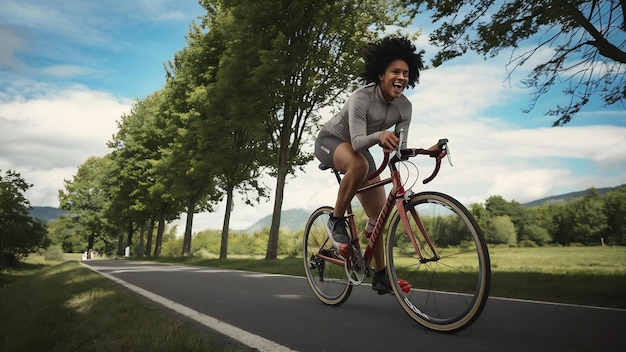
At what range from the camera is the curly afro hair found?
144 inches

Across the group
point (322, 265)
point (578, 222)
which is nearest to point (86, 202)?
point (322, 265)

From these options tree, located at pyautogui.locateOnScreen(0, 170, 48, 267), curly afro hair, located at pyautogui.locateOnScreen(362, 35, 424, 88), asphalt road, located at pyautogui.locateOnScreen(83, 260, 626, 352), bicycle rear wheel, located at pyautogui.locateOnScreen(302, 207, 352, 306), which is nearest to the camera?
→ asphalt road, located at pyautogui.locateOnScreen(83, 260, 626, 352)

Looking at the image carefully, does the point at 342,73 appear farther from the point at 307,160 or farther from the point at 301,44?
the point at 307,160

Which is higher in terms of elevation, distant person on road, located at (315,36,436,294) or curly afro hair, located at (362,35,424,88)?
curly afro hair, located at (362,35,424,88)

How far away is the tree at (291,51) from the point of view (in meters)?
15.1

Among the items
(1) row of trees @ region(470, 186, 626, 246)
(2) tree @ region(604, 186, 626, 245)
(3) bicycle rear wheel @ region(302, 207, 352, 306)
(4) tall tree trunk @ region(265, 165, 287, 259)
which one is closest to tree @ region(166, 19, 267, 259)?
(4) tall tree trunk @ region(265, 165, 287, 259)

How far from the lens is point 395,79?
356 centimetres

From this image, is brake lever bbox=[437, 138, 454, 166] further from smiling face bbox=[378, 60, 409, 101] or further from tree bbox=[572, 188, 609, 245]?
tree bbox=[572, 188, 609, 245]

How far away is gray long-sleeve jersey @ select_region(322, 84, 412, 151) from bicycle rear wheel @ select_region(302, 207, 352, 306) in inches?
48.0

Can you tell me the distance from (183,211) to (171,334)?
1345 inches

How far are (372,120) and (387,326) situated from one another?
165cm

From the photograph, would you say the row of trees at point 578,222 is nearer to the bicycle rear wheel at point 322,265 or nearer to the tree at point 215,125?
the tree at point 215,125

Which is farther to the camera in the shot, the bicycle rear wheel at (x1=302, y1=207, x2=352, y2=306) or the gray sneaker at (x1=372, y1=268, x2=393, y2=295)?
the bicycle rear wheel at (x1=302, y1=207, x2=352, y2=306)

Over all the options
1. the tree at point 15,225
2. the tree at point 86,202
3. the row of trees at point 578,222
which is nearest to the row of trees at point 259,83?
the tree at point 15,225
